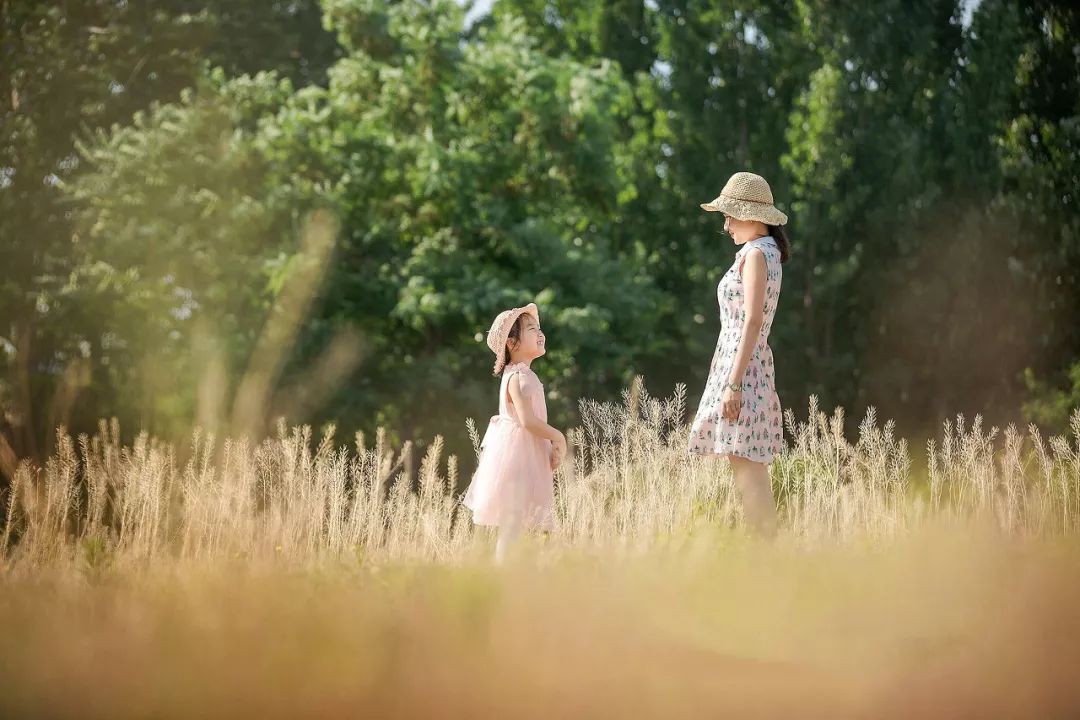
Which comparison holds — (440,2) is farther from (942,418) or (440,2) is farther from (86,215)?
(942,418)

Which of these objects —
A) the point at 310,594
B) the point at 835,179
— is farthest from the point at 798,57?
the point at 310,594

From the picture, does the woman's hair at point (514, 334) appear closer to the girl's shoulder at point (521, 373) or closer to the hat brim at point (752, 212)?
the girl's shoulder at point (521, 373)

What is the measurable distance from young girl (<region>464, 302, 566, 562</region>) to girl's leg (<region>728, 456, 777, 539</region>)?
0.79 m

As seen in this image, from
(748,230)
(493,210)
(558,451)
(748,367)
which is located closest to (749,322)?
(748,367)

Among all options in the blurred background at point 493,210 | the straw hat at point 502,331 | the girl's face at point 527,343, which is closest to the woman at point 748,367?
the girl's face at point 527,343

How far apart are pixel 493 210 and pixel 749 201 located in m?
11.4

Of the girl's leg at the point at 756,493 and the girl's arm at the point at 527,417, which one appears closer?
the girl's leg at the point at 756,493

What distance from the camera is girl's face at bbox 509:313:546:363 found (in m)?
6.04

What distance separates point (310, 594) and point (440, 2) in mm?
14796

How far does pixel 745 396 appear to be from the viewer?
17.9 ft

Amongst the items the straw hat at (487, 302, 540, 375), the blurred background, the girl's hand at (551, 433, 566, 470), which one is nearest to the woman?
the girl's hand at (551, 433, 566, 470)

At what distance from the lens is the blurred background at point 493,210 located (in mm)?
16594

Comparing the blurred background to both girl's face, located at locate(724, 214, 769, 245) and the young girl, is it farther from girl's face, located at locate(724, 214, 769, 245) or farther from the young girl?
girl's face, located at locate(724, 214, 769, 245)

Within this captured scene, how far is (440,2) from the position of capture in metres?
17.8
